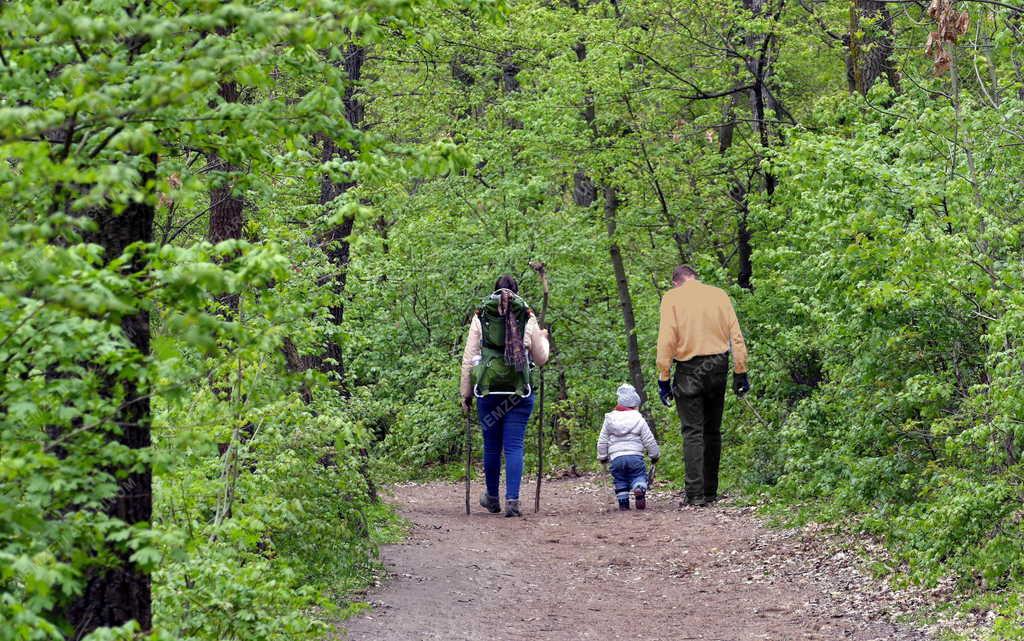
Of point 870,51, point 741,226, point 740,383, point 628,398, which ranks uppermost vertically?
point 870,51

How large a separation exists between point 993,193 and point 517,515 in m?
6.49

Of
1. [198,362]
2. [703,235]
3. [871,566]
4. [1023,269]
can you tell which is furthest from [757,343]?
[198,362]

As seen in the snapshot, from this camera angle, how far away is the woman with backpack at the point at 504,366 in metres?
12.4

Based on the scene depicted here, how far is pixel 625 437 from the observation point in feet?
44.1

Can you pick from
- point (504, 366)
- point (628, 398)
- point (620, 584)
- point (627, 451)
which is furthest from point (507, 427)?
point (620, 584)

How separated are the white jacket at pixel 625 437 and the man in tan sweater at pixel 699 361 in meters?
0.69

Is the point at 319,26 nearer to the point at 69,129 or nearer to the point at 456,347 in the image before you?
the point at 69,129

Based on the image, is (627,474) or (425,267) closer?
(627,474)

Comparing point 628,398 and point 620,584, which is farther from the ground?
point 628,398

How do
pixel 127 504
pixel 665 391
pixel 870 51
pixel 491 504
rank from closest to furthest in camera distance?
pixel 127 504 → pixel 665 391 → pixel 491 504 → pixel 870 51

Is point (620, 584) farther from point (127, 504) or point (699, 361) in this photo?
point (127, 504)

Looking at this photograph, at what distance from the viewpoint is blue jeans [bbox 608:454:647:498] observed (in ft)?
43.9

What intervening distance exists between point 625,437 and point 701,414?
104 cm

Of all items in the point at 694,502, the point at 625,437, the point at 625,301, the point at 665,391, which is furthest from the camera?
the point at 625,301
